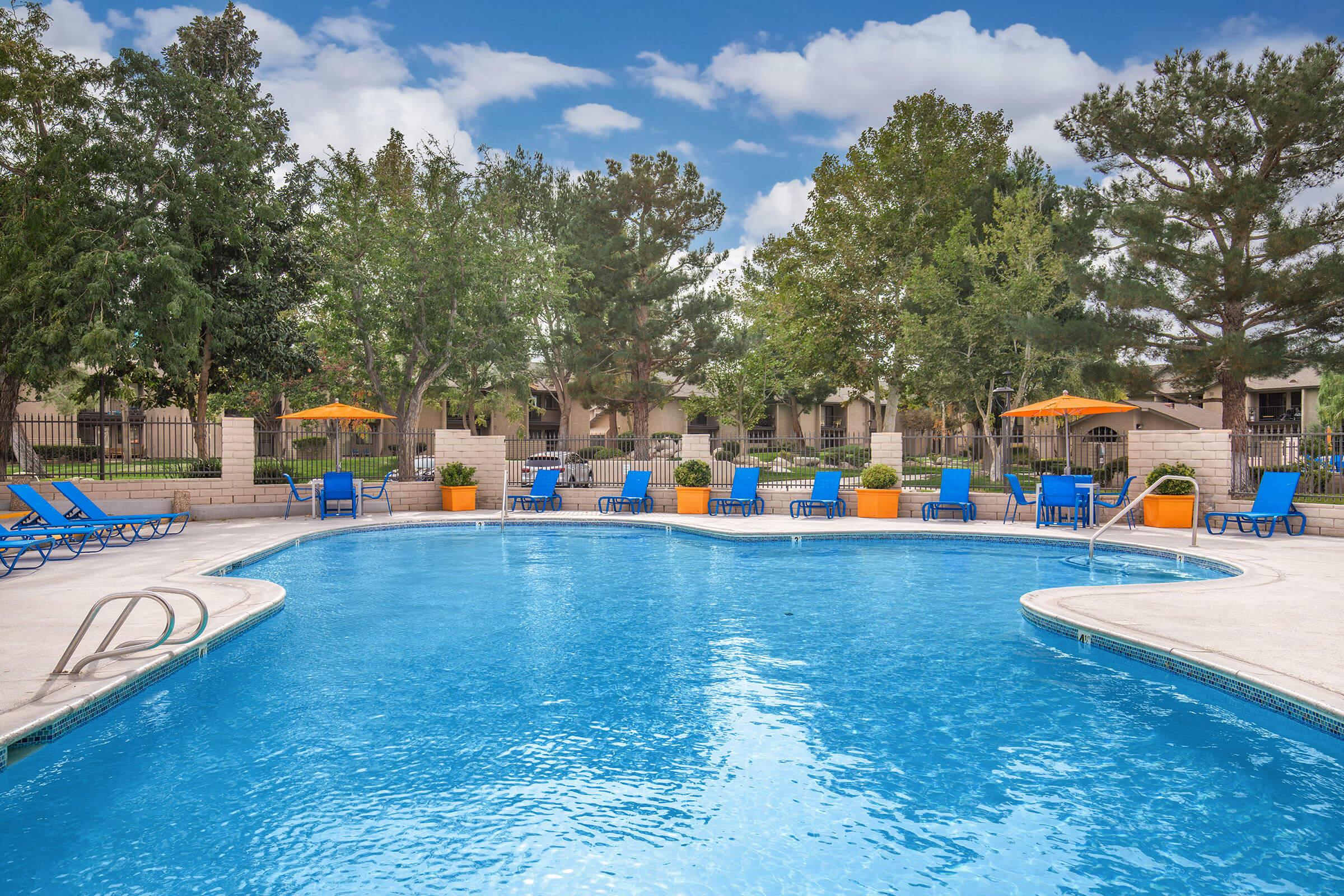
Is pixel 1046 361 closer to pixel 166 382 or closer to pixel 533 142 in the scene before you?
pixel 533 142

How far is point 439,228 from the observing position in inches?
995

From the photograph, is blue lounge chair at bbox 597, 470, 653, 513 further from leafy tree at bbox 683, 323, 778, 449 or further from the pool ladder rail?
leafy tree at bbox 683, 323, 778, 449

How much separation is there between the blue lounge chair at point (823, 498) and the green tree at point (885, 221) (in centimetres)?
1679

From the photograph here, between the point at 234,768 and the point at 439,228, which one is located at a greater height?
the point at 439,228

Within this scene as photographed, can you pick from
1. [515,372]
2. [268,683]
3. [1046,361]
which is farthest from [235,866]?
[515,372]

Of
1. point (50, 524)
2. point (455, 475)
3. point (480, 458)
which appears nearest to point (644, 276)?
point (480, 458)

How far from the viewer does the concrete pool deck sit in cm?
474

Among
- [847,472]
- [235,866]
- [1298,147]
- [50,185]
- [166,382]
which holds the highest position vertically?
[1298,147]

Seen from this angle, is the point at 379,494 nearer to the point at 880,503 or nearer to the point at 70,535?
the point at 70,535

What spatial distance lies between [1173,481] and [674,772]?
1371 centimetres

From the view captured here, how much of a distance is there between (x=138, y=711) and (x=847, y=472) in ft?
56.9

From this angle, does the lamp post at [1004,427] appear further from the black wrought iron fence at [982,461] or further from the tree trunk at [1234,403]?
the tree trunk at [1234,403]

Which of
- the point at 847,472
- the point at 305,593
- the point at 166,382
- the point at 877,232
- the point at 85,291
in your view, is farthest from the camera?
the point at 877,232

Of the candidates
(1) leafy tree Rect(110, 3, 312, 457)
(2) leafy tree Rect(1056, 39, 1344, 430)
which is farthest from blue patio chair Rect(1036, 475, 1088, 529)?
(1) leafy tree Rect(110, 3, 312, 457)
